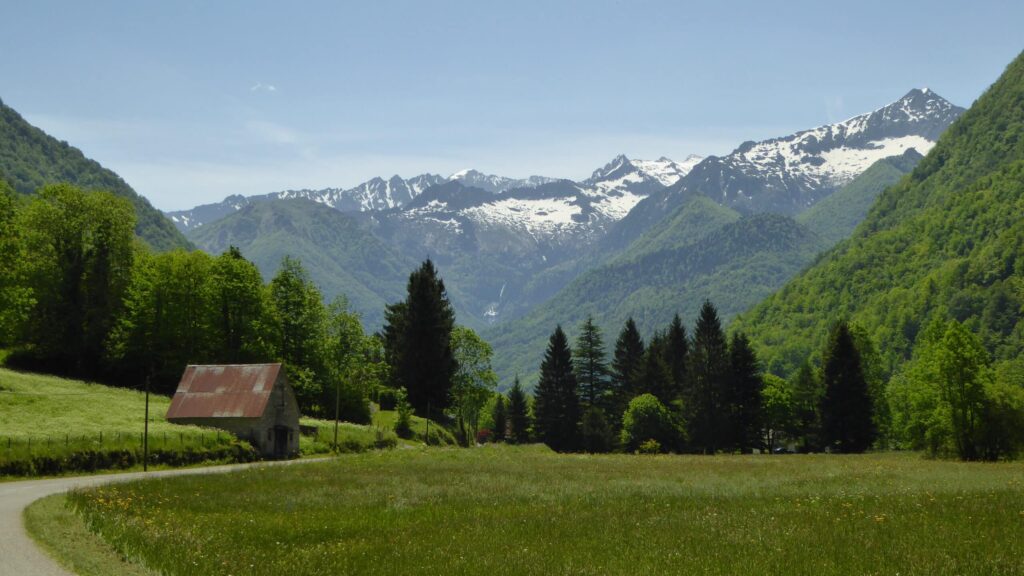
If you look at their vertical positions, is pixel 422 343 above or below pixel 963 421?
above

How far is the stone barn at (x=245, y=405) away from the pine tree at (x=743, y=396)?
49544mm

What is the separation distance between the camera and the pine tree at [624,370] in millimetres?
110375

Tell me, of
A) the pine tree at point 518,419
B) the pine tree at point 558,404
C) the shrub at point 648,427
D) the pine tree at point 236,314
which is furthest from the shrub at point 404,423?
the pine tree at point 518,419

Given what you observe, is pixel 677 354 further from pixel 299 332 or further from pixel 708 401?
pixel 299 332

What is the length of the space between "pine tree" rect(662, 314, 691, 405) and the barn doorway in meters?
51.1

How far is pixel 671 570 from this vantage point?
1795 centimetres

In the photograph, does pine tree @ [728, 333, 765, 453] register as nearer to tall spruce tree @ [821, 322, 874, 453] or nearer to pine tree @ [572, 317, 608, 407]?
tall spruce tree @ [821, 322, 874, 453]

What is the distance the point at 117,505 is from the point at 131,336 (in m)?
61.2

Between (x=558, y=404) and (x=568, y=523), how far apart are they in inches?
3375

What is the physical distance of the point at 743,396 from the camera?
94.5 meters

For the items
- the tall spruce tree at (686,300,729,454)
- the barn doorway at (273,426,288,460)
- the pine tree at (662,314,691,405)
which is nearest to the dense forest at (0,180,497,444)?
the barn doorway at (273,426,288,460)

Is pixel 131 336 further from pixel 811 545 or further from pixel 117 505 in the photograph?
pixel 811 545

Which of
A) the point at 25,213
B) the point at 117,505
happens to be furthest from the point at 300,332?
the point at 117,505

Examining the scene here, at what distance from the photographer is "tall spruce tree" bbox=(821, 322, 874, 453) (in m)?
88.7
